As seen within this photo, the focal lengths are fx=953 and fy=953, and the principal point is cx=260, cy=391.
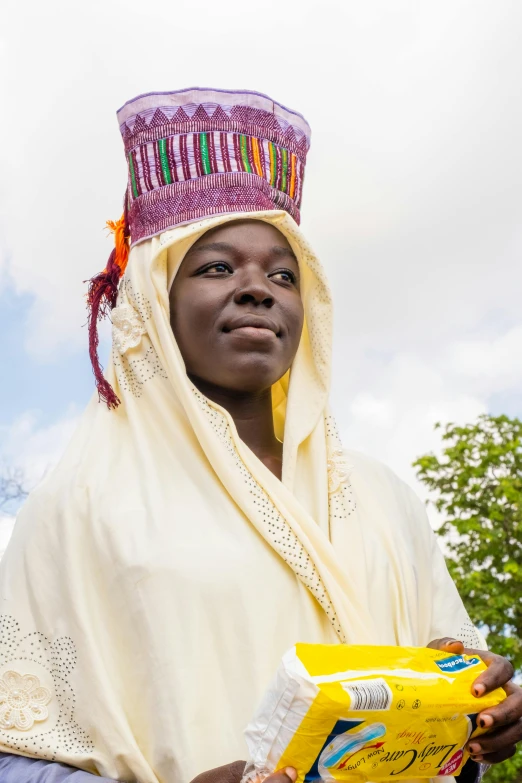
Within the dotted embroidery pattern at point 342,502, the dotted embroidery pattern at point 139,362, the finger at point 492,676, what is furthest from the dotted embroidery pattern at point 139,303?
the finger at point 492,676

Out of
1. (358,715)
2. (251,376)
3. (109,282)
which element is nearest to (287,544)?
(251,376)

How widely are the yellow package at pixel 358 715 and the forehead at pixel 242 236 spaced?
134 cm

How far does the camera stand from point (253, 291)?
2783 millimetres

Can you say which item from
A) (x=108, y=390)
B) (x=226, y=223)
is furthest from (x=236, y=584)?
(x=226, y=223)

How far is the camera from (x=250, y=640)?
2348 mm

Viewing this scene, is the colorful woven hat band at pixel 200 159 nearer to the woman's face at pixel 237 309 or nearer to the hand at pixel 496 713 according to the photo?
the woman's face at pixel 237 309

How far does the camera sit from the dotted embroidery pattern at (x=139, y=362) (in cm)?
284

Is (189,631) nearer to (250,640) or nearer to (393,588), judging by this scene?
(250,640)

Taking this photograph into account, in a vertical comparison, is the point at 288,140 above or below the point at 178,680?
above

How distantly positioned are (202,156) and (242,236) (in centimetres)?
32

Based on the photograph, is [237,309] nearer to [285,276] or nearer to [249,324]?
[249,324]

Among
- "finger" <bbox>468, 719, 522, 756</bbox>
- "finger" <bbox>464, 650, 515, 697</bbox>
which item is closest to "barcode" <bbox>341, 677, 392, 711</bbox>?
"finger" <bbox>464, 650, 515, 697</bbox>

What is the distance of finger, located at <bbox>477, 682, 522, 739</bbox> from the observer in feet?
6.76

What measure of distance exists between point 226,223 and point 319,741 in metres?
1.61
